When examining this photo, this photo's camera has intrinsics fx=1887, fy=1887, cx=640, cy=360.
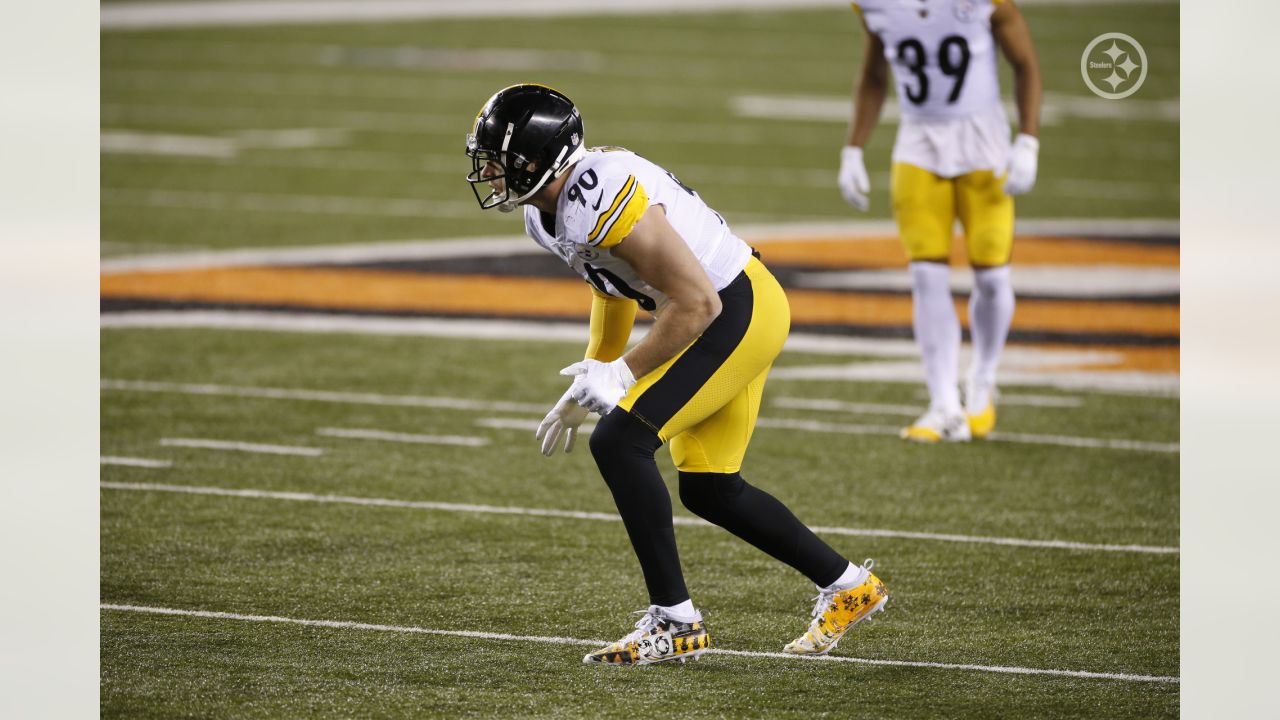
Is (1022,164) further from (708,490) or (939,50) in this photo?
(708,490)

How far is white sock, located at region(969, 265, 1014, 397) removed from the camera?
6.95m

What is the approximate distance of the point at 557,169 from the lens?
4.09 meters

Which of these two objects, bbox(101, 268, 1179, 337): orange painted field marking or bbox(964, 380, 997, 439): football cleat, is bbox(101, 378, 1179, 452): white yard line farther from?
bbox(101, 268, 1179, 337): orange painted field marking

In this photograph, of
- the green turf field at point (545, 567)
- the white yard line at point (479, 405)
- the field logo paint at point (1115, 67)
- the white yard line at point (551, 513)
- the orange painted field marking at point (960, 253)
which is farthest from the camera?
the orange painted field marking at point (960, 253)

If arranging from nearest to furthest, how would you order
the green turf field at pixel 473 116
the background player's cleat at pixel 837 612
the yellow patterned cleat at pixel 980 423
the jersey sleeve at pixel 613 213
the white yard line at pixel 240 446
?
the jersey sleeve at pixel 613 213 → the background player's cleat at pixel 837 612 → the white yard line at pixel 240 446 → the yellow patterned cleat at pixel 980 423 → the green turf field at pixel 473 116

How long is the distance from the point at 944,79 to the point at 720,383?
2988mm

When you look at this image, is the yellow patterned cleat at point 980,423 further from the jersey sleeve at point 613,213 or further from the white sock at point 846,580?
the jersey sleeve at point 613,213

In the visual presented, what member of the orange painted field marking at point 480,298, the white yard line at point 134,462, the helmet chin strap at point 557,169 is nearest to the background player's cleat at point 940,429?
the orange painted field marking at point 480,298

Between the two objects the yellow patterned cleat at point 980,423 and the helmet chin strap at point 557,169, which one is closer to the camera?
the helmet chin strap at point 557,169

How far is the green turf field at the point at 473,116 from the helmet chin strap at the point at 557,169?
265 inches

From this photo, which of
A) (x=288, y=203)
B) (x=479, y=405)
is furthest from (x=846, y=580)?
(x=288, y=203)

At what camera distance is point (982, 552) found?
211 inches

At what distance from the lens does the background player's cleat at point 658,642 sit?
4.23 metres

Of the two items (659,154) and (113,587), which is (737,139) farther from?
(113,587)
